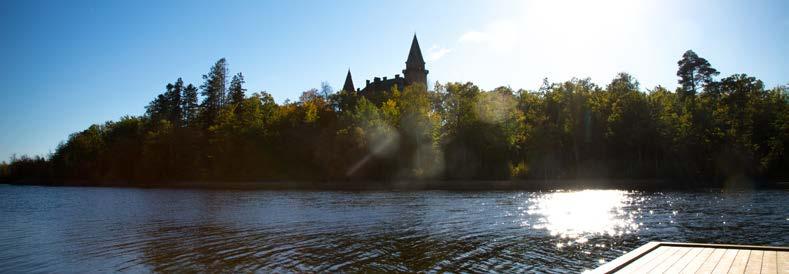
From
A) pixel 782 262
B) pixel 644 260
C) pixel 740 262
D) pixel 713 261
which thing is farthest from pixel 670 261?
pixel 782 262

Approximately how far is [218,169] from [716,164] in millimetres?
86707

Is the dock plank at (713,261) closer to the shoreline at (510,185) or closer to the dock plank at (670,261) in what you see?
the dock plank at (670,261)

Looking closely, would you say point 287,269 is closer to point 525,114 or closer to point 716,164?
point 716,164

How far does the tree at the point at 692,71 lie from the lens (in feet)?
291

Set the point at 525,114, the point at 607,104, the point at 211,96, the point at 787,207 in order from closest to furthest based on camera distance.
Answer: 1. the point at 787,207
2. the point at 607,104
3. the point at 525,114
4. the point at 211,96

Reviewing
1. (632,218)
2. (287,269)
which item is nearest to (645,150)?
(632,218)

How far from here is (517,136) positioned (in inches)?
3438

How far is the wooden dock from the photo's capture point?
34.6ft

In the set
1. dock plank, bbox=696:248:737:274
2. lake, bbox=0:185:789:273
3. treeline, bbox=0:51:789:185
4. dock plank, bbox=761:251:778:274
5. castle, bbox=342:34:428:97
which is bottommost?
lake, bbox=0:185:789:273

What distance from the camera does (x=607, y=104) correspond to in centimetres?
8562

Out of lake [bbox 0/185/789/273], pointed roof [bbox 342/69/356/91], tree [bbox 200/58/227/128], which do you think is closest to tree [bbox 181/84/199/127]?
tree [bbox 200/58/227/128]

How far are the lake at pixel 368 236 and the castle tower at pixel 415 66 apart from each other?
100 meters

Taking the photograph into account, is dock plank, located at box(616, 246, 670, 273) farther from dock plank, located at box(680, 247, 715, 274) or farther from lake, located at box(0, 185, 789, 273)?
lake, located at box(0, 185, 789, 273)

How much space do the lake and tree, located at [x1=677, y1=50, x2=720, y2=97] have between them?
192ft
